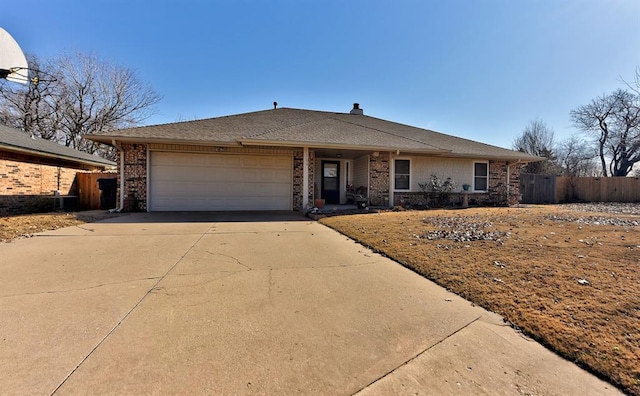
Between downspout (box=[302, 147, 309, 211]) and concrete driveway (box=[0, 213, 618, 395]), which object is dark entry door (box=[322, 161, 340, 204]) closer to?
downspout (box=[302, 147, 309, 211])

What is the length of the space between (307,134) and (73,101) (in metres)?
22.6

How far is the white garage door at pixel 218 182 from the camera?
10820mm

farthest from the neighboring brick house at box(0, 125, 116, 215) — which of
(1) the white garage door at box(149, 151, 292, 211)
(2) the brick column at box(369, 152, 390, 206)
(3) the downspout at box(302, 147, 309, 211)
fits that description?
(2) the brick column at box(369, 152, 390, 206)

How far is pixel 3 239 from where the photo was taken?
577cm

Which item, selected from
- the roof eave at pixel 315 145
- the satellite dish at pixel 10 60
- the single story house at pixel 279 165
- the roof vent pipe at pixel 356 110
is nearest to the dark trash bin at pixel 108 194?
the single story house at pixel 279 165

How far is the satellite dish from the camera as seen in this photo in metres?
9.27

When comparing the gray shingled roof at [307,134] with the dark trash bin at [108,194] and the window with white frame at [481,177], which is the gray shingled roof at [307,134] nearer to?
the window with white frame at [481,177]

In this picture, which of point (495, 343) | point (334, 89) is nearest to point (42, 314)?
point (495, 343)

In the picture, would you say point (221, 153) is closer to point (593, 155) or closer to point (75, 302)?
point (75, 302)

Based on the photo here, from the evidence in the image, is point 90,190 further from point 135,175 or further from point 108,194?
point 135,175

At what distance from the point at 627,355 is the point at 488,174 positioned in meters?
13.6

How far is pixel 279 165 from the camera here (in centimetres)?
1159

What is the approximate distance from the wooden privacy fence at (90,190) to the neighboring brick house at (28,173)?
0.68 meters

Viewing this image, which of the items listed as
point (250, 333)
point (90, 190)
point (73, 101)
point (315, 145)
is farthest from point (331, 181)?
point (73, 101)
